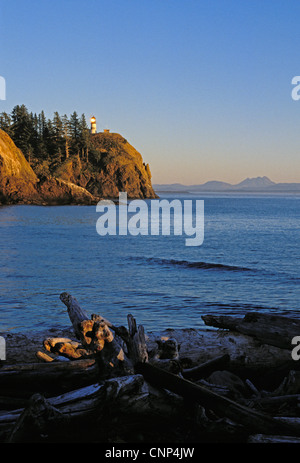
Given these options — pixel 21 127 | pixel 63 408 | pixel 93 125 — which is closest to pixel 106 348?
pixel 63 408

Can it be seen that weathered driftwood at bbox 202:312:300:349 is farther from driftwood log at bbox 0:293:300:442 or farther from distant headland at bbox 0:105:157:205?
distant headland at bbox 0:105:157:205

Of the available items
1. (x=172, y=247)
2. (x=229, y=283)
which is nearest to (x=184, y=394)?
(x=229, y=283)

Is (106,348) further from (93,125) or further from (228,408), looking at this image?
(93,125)

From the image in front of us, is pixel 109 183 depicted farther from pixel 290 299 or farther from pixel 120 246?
pixel 290 299

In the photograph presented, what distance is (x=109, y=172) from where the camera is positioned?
160875 millimetres

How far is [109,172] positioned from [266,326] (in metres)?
157

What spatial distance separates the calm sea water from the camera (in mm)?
13742

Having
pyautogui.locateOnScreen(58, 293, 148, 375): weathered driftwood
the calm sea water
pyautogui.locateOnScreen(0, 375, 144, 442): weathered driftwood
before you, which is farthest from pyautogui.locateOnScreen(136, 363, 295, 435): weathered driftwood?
the calm sea water

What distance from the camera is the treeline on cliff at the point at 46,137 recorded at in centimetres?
12300

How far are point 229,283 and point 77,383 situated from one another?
1584 cm

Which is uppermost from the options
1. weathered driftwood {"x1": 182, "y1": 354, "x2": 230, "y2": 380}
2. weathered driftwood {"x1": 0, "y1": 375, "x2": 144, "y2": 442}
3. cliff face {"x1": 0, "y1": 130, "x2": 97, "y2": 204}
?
cliff face {"x1": 0, "y1": 130, "x2": 97, "y2": 204}

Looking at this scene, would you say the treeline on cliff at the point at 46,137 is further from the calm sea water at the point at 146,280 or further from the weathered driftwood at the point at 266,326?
the weathered driftwood at the point at 266,326

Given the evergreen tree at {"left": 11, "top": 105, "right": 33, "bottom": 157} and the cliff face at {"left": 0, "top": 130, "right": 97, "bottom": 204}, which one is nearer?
the cliff face at {"left": 0, "top": 130, "right": 97, "bottom": 204}

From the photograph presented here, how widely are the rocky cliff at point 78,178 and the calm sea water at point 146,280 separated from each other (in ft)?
215
